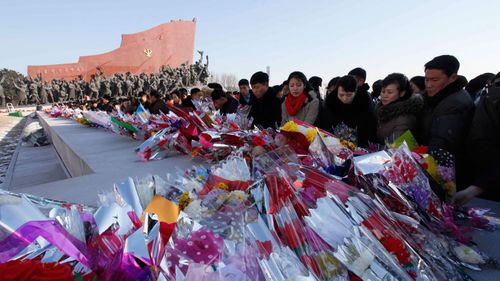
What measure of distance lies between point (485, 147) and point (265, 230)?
1252mm

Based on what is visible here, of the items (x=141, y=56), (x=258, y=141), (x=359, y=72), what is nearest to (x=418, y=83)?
(x=359, y=72)

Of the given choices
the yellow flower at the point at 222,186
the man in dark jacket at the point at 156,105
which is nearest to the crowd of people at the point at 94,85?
the man in dark jacket at the point at 156,105

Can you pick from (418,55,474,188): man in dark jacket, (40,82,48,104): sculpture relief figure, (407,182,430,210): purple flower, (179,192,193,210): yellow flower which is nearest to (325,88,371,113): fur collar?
(418,55,474,188): man in dark jacket

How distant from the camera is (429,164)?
1314 millimetres

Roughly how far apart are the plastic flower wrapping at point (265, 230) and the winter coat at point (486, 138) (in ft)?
0.78

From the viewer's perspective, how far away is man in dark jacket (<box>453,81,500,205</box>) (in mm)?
1349

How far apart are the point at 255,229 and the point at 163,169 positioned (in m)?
1.57

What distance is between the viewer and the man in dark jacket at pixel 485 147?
1.35m

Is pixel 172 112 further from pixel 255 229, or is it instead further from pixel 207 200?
pixel 255 229

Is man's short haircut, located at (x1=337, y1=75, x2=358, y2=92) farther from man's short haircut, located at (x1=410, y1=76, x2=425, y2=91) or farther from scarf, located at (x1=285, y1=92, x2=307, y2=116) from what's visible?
man's short haircut, located at (x1=410, y1=76, x2=425, y2=91)

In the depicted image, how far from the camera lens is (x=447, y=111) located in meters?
1.71

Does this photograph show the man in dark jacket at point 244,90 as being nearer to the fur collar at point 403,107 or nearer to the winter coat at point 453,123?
the fur collar at point 403,107

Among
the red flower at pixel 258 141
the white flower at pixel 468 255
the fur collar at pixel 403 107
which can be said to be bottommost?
the white flower at pixel 468 255

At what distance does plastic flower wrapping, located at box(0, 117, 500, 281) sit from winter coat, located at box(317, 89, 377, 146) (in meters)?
0.90
